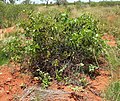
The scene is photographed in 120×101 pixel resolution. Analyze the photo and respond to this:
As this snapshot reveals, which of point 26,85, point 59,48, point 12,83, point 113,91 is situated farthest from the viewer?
point 59,48

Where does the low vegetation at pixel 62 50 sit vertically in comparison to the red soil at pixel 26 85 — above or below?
above

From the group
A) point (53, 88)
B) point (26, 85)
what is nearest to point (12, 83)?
point (26, 85)

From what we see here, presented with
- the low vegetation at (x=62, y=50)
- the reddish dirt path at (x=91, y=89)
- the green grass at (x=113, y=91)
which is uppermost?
the low vegetation at (x=62, y=50)

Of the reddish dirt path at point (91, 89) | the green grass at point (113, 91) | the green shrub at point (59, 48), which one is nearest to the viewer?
the green grass at point (113, 91)

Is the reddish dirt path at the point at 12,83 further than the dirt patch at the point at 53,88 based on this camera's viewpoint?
Yes

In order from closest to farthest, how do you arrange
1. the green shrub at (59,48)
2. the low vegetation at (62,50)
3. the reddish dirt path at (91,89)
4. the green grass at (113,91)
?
the green grass at (113,91), the reddish dirt path at (91,89), the low vegetation at (62,50), the green shrub at (59,48)

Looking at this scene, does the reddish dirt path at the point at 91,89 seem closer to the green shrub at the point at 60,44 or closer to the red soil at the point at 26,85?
the red soil at the point at 26,85

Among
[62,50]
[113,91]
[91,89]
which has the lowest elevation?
[91,89]

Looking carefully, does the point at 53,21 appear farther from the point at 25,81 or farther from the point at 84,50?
the point at 25,81

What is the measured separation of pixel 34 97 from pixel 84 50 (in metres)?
1.45

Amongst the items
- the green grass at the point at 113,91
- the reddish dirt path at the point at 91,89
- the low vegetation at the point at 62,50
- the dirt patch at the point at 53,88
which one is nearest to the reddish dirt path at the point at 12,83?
the dirt patch at the point at 53,88

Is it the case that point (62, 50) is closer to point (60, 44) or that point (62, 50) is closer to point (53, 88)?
point (60, 44)

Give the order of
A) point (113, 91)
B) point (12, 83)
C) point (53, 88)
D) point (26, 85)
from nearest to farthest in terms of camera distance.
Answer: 1. point (113, 91)
2. point (53, 88)
3. point (26, 85)
4. point (12, 83)

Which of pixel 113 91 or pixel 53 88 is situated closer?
pixel 113 91
